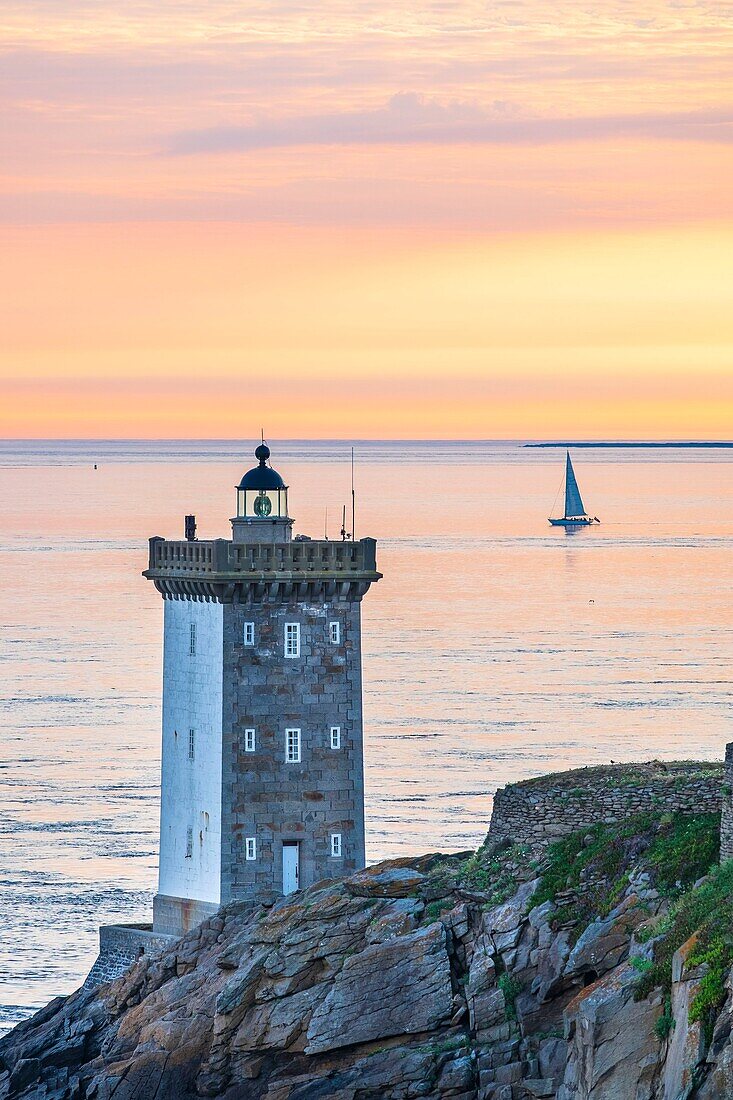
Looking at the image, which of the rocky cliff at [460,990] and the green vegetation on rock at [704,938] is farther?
the rocky cliff at [460,990]

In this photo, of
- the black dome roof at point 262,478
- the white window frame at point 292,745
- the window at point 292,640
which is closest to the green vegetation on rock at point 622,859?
the white window frame at point 292,745

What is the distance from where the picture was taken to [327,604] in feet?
175

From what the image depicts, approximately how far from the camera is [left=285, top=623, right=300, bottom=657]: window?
52.7 meters

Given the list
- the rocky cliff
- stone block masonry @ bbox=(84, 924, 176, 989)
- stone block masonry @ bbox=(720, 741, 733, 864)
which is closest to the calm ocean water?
stone block masonry @ bbox=(84, 924, 176, 989)

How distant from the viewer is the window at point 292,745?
52250 millimetres

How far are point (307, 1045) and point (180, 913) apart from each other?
10892mm

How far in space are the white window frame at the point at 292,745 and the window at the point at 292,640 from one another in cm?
164

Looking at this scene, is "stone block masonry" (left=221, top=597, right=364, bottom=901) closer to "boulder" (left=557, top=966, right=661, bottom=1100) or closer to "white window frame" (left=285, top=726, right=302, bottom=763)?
"white window frame" (left=285, top=726, right=302, bottom=763)

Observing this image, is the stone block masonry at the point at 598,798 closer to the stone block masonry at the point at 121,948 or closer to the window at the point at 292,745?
the window at the point at 292,745

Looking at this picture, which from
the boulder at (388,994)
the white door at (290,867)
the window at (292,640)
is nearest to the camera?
the boulder at (388,994)

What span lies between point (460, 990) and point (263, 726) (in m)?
11.9

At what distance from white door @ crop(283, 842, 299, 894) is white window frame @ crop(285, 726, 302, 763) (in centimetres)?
184

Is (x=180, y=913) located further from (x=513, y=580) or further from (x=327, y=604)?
(x=513, y=580)

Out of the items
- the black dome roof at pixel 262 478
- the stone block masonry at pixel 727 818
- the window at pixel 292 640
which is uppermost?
the black dome roof at pixel 262 478
